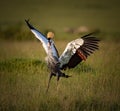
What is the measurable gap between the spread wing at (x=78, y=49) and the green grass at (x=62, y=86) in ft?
1.36

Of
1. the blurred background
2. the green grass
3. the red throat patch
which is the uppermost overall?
the blurred background

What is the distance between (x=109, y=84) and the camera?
28.1 ft

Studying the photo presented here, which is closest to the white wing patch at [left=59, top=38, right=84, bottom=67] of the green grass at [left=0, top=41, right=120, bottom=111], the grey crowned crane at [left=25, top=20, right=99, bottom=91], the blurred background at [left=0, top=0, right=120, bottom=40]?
the grey crowned crane at [left=25, top=20, right=99, bottom=91]

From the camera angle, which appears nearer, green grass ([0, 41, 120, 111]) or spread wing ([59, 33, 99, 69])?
green grass ([0, 41, 120, 111])

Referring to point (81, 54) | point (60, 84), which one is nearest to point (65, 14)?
point (60, 84)

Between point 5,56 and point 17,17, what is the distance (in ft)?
57.5

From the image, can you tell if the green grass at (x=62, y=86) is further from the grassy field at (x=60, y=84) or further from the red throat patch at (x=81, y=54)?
the red throat patch at (x=81, y=54)

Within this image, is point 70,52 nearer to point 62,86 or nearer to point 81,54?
→ point 81,54

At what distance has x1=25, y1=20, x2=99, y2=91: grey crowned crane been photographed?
313 inches

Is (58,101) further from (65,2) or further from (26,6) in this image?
(65,2)

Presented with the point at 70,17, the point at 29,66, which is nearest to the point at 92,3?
the point at 70,17

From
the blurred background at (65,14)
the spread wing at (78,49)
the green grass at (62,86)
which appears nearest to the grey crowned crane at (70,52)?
the spread wing at (78,49)

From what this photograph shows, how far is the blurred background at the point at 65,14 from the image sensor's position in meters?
26.1

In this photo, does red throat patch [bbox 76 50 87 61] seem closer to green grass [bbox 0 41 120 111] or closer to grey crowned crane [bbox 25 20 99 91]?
grey crowned crane [bbox 25 20 99 91]
